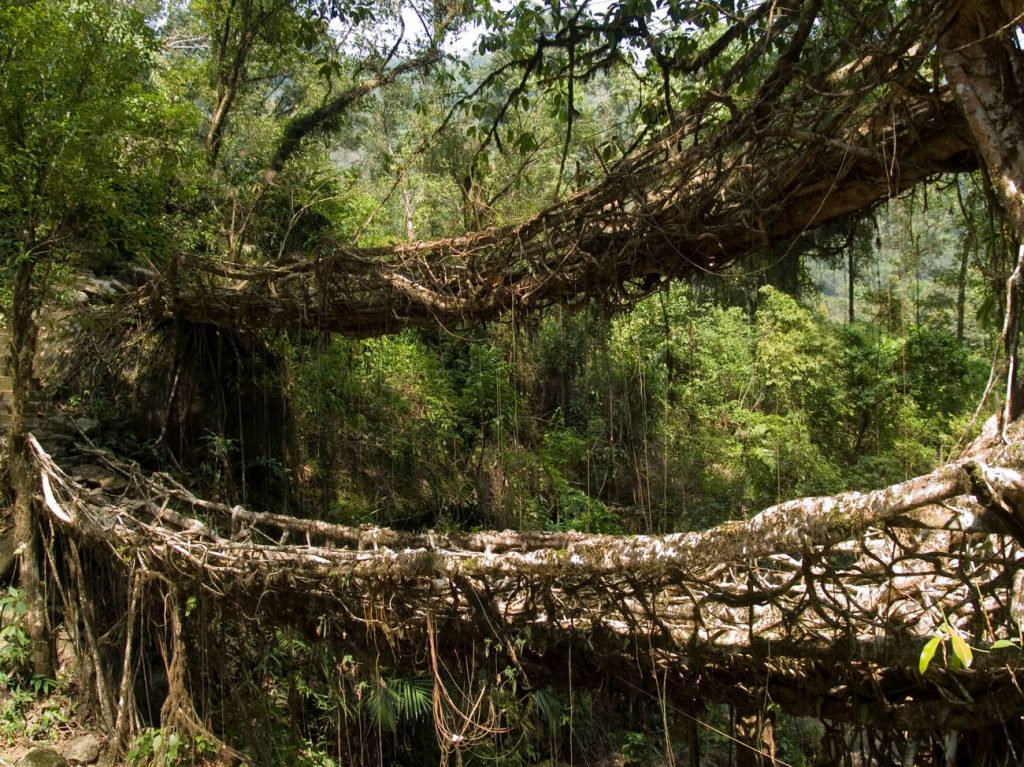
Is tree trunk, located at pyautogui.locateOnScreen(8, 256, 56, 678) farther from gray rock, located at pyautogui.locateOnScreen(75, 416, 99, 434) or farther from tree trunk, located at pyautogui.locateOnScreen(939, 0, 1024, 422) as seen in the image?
tree trunk, located at pyautogui.locateOnScreen(939, 0, 1024, 422)

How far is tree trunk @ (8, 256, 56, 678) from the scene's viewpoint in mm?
4340

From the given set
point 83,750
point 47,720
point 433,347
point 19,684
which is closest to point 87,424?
point 19,684

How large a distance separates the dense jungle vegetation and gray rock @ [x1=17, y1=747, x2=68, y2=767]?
25 cm

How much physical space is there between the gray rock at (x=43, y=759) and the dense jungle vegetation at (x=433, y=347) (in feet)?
0.83

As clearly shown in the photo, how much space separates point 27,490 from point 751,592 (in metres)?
4.41

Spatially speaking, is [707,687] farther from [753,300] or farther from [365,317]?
[753,300]

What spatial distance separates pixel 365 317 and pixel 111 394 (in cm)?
271

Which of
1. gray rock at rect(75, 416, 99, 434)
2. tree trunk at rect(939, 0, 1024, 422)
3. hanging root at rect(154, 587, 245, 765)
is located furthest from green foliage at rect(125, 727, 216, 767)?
tree trunk at rect(939, 0, 1024, 422)

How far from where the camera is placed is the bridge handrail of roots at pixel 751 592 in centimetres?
161

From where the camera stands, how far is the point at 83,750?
13.3 feet

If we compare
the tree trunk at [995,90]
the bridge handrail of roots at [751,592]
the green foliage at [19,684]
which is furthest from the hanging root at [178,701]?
the tree trunk at [995,90]

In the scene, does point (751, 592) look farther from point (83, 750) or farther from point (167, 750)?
point (83, 750)

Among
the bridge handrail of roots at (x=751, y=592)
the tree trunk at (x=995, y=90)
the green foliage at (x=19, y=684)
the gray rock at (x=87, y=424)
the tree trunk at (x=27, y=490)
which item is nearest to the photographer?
the bridge handrail of roots at (x=751, y=592)

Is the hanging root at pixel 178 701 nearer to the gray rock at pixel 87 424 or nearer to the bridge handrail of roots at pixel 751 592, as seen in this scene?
the bridge handrail of roots at pixel 751 592
